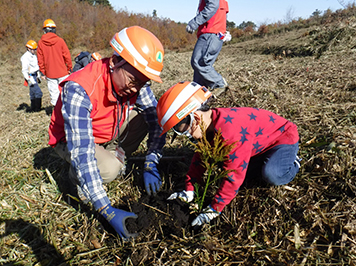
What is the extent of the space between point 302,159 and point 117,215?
6.80 feet

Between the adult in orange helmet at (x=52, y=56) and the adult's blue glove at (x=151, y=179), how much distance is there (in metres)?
4.51

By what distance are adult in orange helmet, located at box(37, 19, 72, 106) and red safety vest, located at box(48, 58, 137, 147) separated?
13.4 feet

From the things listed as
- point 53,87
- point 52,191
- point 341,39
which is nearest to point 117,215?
point 52,191

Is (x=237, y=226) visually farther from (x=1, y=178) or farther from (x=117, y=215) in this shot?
(x=1, y=178)

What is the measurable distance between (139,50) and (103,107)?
737 mm

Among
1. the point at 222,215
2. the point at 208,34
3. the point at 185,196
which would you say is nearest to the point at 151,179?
the point at 185,196

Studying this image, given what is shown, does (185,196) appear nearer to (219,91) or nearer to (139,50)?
(139,50)

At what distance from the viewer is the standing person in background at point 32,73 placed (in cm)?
688

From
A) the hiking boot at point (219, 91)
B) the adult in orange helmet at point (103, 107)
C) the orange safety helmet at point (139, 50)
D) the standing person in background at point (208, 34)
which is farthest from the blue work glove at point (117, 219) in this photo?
the hiking boot at point (219, 91)

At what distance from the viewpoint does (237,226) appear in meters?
2.37

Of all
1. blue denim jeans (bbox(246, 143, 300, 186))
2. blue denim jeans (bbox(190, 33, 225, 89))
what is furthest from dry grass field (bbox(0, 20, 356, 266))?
blue denim jeans (bbox(190, 33, 225, 89))

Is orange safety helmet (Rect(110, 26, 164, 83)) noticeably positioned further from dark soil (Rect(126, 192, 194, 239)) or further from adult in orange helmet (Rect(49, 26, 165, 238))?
dark soil (Rect(126, 192, 194, 239))

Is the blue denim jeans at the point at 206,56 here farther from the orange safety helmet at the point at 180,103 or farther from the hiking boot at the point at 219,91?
the orange safety helmet at the point at 180,103

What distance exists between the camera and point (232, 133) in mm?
2189
